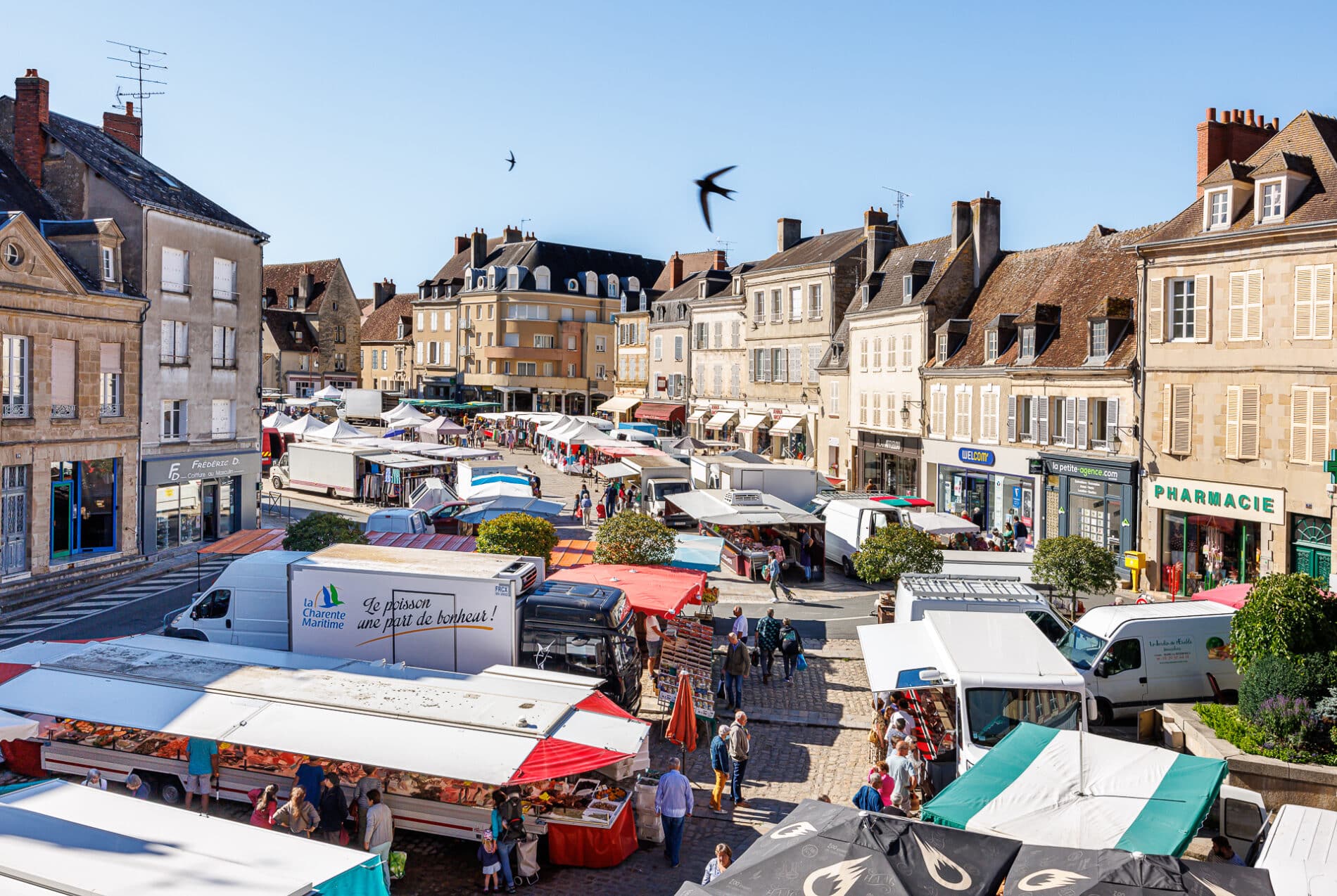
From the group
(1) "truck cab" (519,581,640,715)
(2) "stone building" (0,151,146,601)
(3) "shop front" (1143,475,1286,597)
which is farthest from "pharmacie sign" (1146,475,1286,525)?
(2) "stone building" (0,151,146,601)

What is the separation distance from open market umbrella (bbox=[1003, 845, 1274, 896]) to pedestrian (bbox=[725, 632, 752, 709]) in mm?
8213

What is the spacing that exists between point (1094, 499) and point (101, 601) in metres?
23.6

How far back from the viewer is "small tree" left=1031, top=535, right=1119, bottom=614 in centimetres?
1980

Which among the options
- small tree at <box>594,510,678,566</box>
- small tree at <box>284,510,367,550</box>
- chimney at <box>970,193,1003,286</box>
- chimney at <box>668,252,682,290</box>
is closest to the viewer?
small tree at <box>594,510,678,566</box>

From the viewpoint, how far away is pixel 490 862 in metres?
10.1

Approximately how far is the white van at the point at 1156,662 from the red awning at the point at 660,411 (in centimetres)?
4202

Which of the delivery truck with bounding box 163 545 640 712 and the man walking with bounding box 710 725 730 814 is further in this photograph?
the delivery truck with bounding box 163 545 640 712

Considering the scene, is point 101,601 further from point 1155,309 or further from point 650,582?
point 1155,309

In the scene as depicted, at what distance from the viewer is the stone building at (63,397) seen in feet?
74.3

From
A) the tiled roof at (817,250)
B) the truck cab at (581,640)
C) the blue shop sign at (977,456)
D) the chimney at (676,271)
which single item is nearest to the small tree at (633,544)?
the truck cab at (581,640)

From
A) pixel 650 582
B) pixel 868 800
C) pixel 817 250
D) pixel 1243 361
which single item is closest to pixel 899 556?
pixel 650 582

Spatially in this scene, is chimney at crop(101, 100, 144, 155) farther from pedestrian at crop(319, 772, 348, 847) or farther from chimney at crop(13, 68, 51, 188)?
pedestrian at crop(319, 772, 348, 847)

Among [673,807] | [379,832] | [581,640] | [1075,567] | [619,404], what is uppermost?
[619,404]

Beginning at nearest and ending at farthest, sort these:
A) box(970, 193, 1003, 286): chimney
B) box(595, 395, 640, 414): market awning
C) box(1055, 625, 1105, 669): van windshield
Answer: box(1055, 625, 1105, 669): van windshield → box(970, 193, 1003, 286): chimney → box(595, 395, 640, 414): market awning
